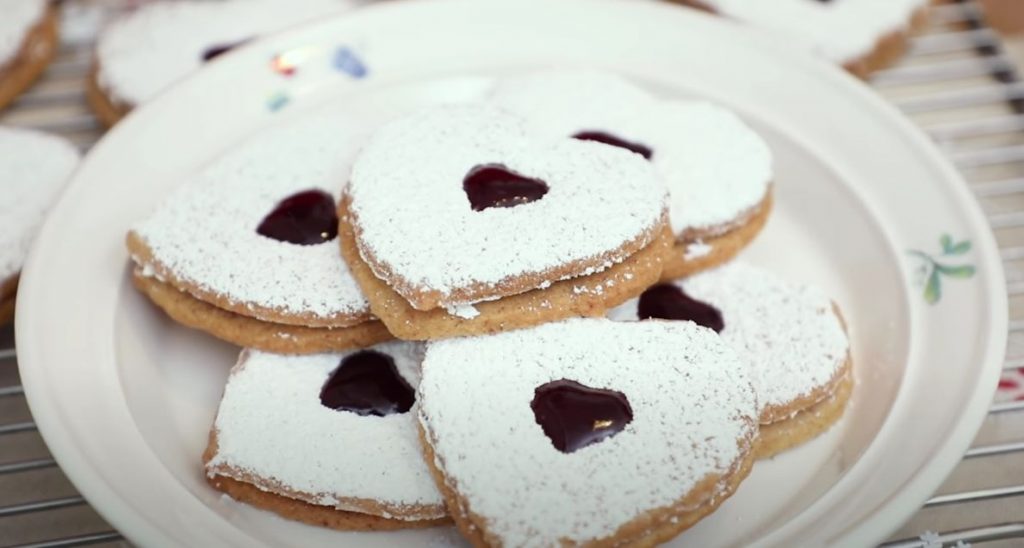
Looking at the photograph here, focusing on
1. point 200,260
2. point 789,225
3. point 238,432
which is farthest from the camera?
point 789,225

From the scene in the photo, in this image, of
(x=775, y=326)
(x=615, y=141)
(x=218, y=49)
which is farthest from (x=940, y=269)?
(x=218, y=49)

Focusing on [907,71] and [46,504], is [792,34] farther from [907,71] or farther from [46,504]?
[46,504]

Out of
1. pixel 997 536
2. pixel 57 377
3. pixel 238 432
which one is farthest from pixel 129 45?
pixel 997 536

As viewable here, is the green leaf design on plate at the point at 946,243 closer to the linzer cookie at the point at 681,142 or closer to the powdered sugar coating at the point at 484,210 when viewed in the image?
the linzer cookie at the point at 681,142

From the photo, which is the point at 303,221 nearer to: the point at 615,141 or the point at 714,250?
the point at 615,141

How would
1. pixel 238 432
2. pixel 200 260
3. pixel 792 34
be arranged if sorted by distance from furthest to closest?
pixel 792 34 < pixel 200 260 < pixel 238 432

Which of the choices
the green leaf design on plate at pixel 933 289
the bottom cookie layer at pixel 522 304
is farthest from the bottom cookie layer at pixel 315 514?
the green leaf design on plate at pixel 933 289
